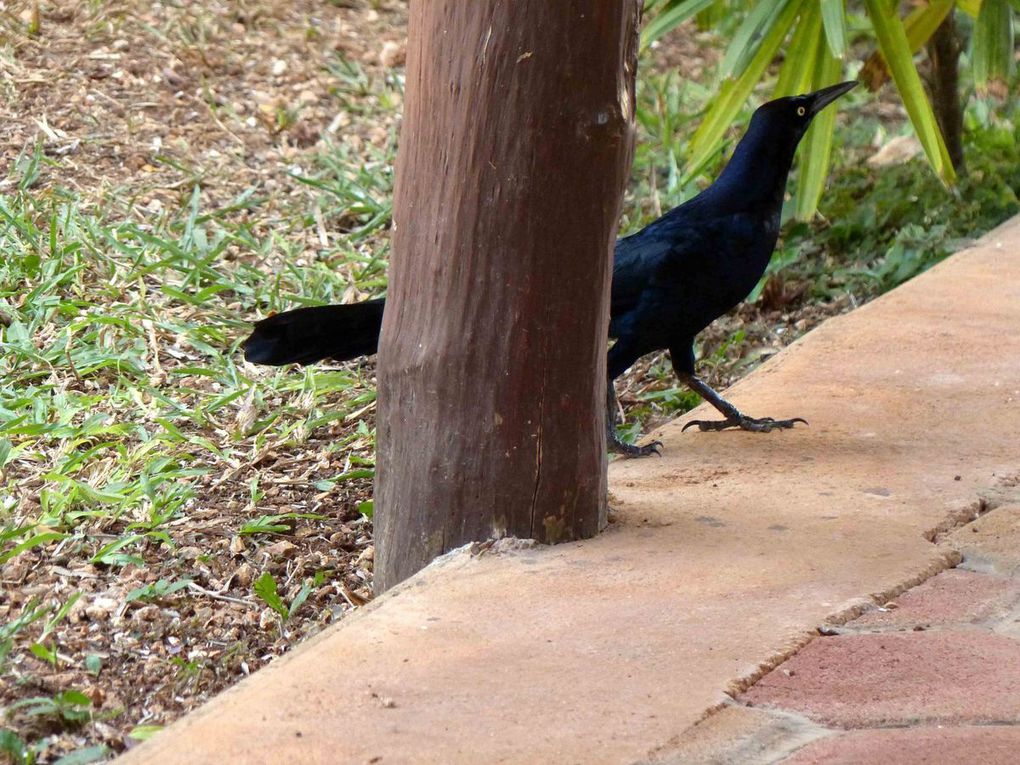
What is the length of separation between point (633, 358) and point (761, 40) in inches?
70.4

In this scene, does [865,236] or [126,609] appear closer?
[126,609]

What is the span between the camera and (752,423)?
141 inches

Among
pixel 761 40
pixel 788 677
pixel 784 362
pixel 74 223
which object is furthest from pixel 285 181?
pixel 788 677

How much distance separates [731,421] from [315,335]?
44.0 inches

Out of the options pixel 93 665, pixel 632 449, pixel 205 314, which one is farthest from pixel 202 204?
pixel 93 665

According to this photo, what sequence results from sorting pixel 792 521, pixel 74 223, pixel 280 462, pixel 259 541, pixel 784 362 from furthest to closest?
1. pixel 74 223
2. pixel 784 362
3. pixel 280 462
4. pixel 259 541
5. pixel 792 521

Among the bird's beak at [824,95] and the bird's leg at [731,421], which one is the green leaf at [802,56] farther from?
the bird's leg at [731,421]

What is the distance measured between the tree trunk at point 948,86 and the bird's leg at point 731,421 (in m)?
2.48

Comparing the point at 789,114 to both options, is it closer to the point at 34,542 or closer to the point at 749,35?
the point at 749,35

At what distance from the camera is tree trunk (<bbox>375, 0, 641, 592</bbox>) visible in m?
2.49

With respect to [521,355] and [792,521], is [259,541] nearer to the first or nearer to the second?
[521,355]

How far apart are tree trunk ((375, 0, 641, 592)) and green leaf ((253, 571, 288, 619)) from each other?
24 cm

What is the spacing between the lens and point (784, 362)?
13.5ft

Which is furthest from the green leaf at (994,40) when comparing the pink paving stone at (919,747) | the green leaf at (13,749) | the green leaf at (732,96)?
the green leaf at (13,749)
